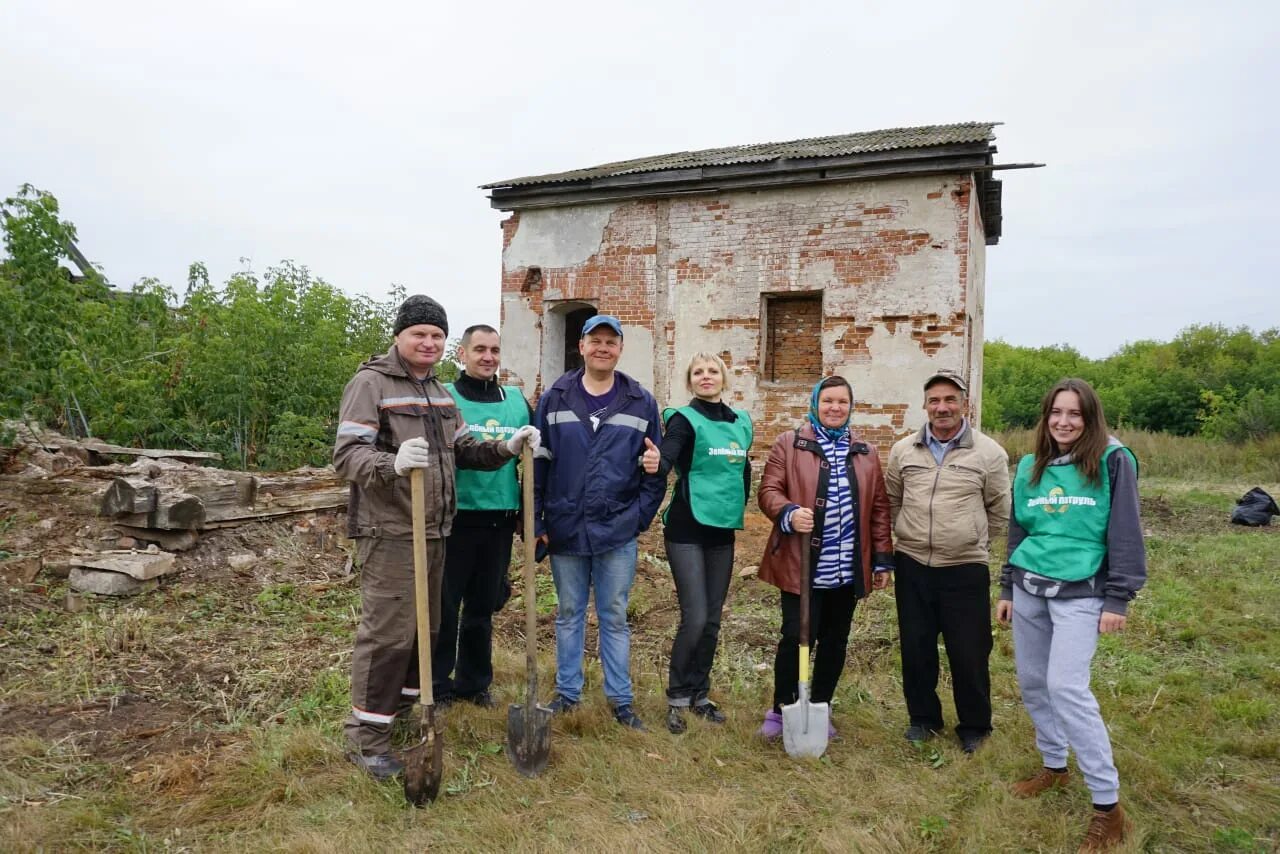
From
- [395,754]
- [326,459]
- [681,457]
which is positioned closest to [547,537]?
[681,457]

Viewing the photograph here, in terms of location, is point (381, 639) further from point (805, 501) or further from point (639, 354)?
point (639, 354)

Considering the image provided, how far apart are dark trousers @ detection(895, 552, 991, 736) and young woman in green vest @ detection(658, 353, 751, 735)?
0.87 m

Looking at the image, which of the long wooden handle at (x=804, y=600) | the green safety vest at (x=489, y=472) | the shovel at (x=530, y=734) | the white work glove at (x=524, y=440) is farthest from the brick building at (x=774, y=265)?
the shovel at (x=530, y=734)

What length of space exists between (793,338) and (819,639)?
→ 25.5 feet

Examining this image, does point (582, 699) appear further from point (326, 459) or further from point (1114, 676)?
point (326, 459)

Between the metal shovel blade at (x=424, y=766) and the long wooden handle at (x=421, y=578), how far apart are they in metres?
0.10

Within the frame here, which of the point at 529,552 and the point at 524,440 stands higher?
the point at 524,440

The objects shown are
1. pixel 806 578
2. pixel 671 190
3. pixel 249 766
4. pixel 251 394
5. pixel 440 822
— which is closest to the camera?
pixel 440 822

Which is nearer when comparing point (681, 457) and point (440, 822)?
point (440, 822)

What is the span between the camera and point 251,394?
9109 millimetres

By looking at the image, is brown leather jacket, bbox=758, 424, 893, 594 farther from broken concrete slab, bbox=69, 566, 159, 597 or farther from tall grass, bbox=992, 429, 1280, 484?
tall grass, bbox=992, 429, 1280, 484

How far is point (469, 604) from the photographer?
13.0ft

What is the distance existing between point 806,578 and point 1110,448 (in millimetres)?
1350

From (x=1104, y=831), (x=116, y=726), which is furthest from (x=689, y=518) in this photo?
(x=116, y=726)
